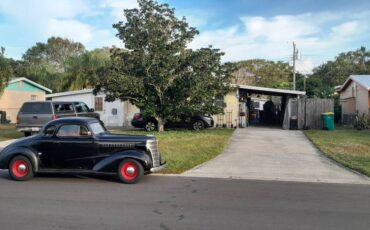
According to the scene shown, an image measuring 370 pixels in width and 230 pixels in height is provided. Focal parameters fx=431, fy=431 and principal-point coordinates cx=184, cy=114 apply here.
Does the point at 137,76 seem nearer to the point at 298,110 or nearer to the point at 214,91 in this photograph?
the point at 214,91

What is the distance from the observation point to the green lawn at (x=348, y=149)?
1397 centimetres

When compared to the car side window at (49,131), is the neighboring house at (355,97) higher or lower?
higher

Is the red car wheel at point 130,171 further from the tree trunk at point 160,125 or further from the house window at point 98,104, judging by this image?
the house window at point 98,104

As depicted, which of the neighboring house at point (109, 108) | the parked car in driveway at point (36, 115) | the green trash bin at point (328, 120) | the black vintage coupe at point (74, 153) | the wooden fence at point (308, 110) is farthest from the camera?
the neighboring house at point (109, 108)

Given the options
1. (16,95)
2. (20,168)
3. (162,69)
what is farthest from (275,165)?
(16,95)

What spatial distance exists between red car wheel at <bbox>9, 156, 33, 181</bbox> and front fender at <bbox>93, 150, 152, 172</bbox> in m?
1.70

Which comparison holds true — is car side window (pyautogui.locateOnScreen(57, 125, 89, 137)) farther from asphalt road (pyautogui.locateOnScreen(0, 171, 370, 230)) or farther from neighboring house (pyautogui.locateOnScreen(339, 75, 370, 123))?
neighboring house (pyautogui.locateOnScreen(339, 75, 370, 123))

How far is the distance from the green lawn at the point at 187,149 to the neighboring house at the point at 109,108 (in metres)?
12.1

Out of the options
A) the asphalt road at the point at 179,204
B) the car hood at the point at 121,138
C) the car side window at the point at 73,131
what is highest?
the car side window at the point at 73,131

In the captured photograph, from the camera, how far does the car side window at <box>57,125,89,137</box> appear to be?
11.1 meters

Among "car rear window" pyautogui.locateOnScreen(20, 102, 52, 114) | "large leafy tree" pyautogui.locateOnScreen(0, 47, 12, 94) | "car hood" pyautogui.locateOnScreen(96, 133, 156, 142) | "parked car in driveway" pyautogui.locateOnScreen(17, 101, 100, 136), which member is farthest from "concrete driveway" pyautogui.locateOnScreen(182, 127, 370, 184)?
"large leafy tree" pyautogui.locateOnScreen(0, 47, 12, 94)

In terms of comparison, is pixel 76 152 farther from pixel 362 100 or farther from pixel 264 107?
pixel 264 107

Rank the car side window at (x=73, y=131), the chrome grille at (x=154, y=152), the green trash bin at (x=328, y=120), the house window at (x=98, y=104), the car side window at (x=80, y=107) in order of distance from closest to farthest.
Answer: the chrome grille at (x=154, y=152), the car side window at (x=73, y=131), the car side window at (x=80, y=107), the green trash bin at (x=328, y=120), the house window at (x=98, y=104)

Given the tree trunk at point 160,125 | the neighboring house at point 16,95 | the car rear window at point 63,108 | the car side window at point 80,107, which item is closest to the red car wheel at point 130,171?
the car rear window at point 63,108
